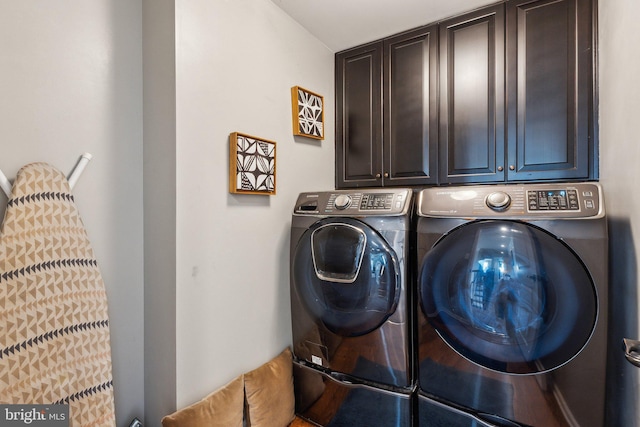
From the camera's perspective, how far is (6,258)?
0.88 m

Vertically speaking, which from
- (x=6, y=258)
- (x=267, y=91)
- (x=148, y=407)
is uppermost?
(x=267, y=91)

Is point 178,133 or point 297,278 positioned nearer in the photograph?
point 178,133

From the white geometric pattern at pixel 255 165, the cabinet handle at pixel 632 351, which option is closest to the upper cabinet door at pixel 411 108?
the white geometric pattern at pixel 255 165

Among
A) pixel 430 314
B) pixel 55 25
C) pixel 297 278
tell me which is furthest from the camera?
pixel 297 278

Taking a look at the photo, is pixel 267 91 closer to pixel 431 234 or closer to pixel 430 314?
pixel 431 234

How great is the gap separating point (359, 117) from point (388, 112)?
0.66ft

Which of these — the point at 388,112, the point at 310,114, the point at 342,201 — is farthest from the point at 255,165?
the point at 388,112

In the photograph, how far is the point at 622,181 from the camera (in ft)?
3.40

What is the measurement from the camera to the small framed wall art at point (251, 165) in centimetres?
132

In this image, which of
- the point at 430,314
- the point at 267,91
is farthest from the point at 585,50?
the point at 267,91

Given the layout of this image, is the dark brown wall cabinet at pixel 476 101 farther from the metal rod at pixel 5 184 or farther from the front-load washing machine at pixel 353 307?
the metal rod at pixel 5 184

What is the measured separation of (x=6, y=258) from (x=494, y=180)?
201 centimetres

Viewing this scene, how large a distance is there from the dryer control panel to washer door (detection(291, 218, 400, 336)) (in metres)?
0.05

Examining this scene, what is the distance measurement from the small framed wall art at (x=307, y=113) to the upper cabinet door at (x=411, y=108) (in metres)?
0.41
